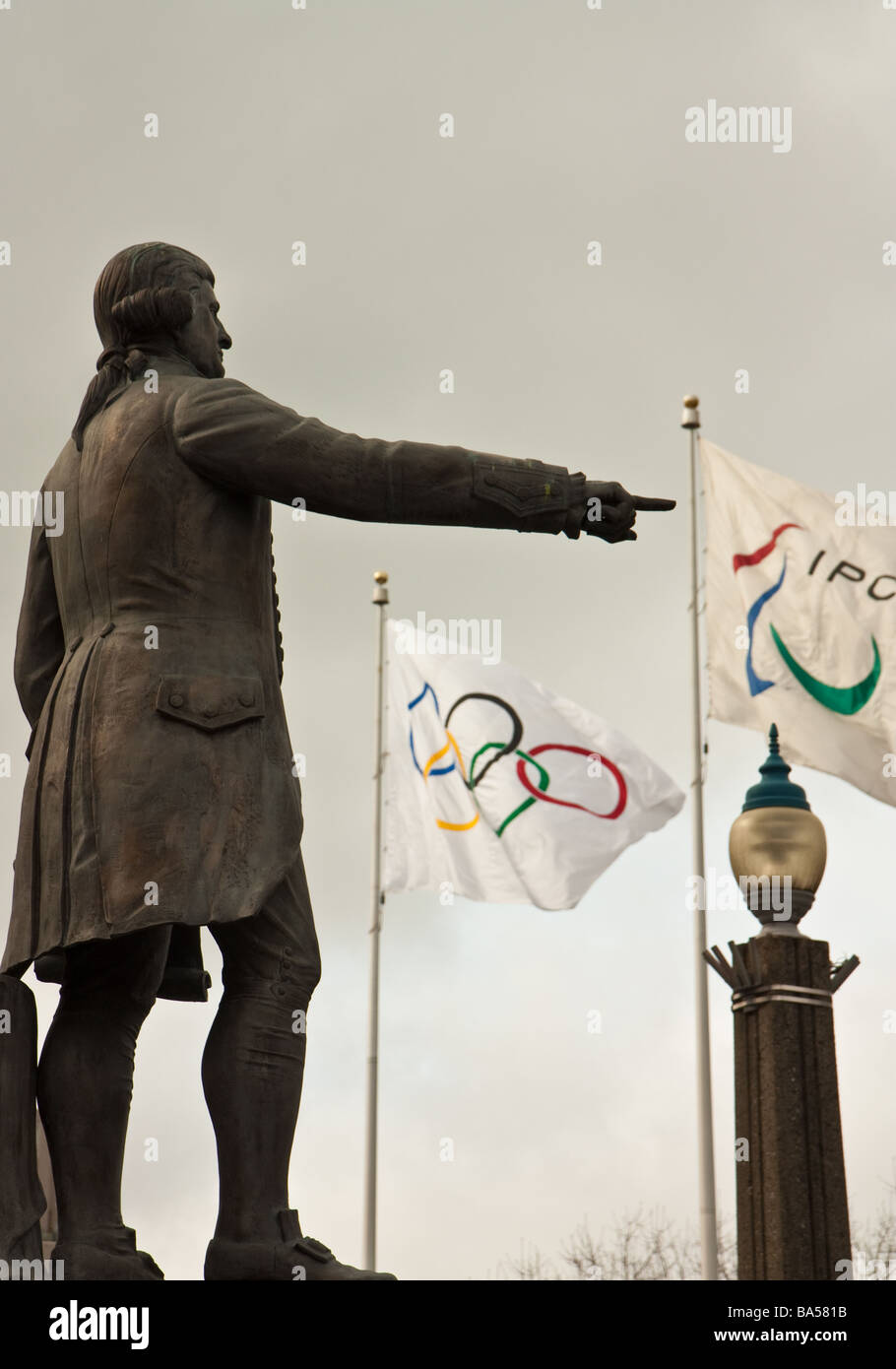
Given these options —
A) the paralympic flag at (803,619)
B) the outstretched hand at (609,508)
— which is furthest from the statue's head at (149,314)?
→ the paralympic flag at (803,619)

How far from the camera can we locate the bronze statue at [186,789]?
19.3ft

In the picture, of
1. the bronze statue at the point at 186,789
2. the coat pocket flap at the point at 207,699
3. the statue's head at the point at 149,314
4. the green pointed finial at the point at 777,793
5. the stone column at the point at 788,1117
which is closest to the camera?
the bronze statue at the point at 186,789

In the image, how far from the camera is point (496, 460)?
612 centimetres

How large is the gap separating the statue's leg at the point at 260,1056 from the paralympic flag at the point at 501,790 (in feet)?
51.8

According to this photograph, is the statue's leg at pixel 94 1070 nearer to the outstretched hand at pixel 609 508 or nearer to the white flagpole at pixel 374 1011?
the outstretched hand at pixel 609 508

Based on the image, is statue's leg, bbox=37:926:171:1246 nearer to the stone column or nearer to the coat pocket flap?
the coat pocket flap

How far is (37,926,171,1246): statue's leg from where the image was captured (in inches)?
232

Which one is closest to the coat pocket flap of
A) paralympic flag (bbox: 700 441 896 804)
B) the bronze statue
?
the bronze statue

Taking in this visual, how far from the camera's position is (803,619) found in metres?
21.6

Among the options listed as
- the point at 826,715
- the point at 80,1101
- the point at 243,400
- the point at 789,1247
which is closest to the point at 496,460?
the point at 243,400

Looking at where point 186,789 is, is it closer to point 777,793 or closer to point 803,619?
point 777,793
